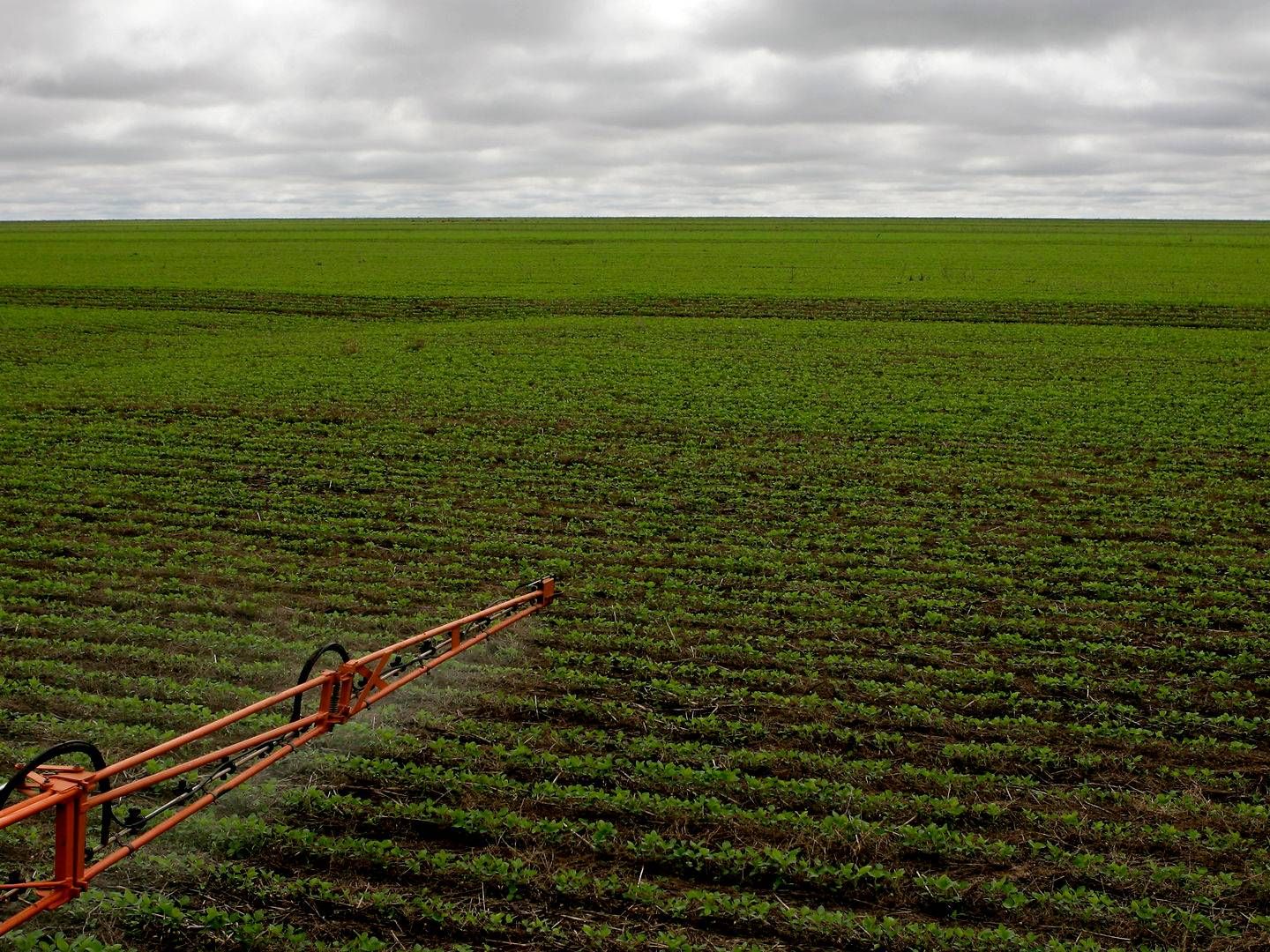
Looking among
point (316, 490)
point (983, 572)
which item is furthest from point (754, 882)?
point (316, 490)

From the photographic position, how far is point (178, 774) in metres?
6.02

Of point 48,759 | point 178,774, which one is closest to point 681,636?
point 178,774

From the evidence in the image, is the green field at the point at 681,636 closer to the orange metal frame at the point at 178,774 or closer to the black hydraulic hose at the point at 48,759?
the orange metal frame at the point at 178,774

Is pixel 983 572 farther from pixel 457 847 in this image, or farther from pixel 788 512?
pixel 457 847

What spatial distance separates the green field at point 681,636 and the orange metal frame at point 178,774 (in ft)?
1.00

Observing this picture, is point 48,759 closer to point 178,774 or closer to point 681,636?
point 178,774

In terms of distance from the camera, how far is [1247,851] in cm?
643

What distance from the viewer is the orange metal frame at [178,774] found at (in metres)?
5.19

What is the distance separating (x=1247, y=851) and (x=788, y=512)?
7940 millimetres

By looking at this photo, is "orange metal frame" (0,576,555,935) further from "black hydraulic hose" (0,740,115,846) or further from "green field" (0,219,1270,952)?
"green field" (0,219,1270,952)

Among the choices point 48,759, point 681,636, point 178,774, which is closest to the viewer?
point 48,759

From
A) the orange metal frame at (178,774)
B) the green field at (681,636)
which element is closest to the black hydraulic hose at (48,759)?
the orange metal frame at (178,774)

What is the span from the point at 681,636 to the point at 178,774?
5.10m

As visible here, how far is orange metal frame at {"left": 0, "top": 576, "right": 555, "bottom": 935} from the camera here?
5191 mm
